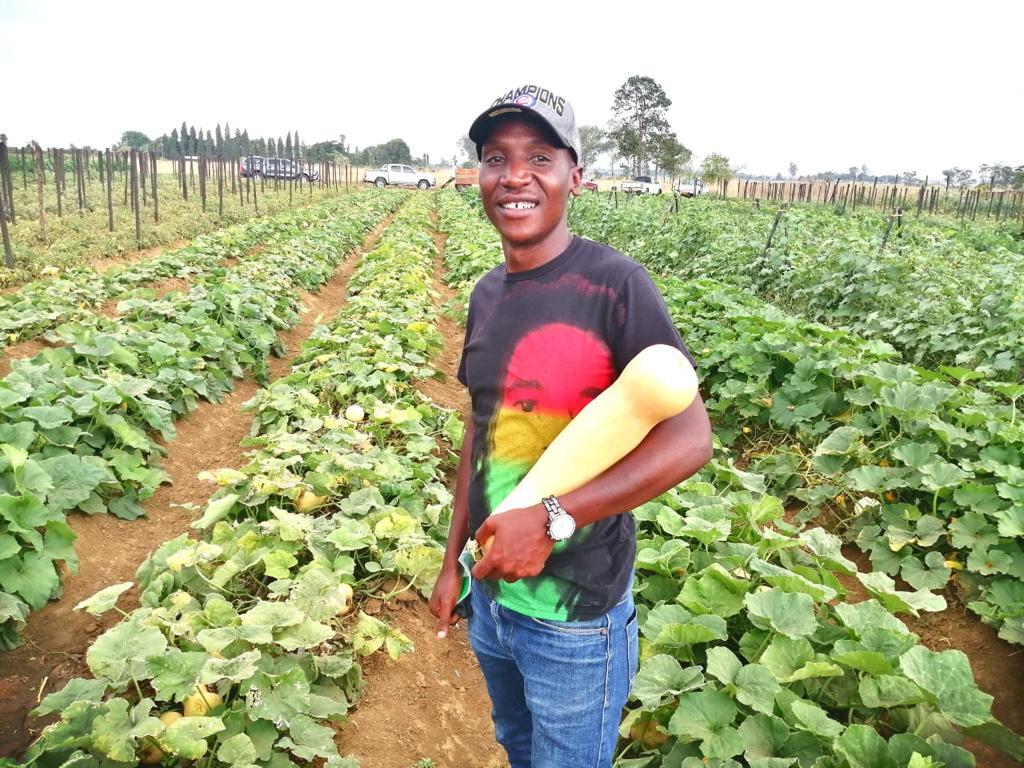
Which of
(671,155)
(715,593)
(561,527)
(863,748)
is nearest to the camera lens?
(561,527)

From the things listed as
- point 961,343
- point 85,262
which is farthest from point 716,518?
point 85,262

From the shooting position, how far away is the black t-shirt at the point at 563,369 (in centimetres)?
152

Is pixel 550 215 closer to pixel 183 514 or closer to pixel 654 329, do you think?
pixel 654 329

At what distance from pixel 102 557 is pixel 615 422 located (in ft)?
13.1

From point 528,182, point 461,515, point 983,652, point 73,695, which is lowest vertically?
point 983,652

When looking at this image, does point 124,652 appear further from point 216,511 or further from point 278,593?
point 216,511

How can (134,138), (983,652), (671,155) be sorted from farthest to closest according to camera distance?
1. (134,138)
2. (671,155)
3. (983,652)

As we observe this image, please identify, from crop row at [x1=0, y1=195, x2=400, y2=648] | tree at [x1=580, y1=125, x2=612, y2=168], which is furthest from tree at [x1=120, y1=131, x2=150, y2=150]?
crop row at [x1=0, y1=195, x2=400, y2=648]

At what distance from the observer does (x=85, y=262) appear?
41.0 feet

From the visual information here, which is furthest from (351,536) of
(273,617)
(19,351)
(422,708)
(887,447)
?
(19,351)

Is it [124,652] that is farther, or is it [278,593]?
[278,593]

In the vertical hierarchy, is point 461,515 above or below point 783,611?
above

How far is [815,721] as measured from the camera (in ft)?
7.61

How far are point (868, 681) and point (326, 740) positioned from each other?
196cm
